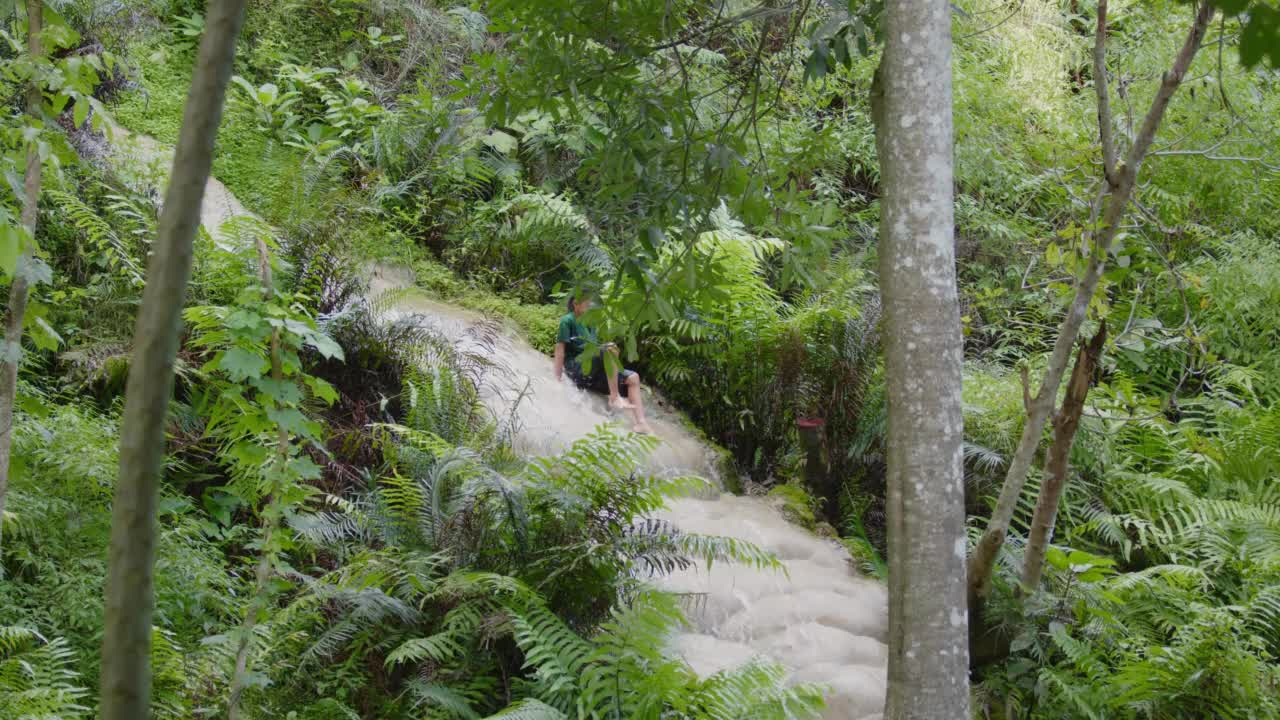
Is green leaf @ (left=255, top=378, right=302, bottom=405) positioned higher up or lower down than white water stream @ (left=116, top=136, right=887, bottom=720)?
higher up

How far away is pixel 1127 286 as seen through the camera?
911 cm

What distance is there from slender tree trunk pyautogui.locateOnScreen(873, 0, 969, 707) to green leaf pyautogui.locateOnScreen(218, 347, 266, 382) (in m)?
1.96

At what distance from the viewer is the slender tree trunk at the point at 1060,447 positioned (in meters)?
4.46

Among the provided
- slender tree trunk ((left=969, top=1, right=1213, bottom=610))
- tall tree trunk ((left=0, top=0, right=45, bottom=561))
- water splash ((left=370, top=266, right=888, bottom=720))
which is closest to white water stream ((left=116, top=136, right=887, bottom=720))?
water splash ((left=370, top=266, right=888, bottom=720))

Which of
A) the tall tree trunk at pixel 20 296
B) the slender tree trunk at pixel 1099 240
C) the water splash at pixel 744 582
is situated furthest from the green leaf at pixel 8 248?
the slender tree trunk at pixel 1099 240

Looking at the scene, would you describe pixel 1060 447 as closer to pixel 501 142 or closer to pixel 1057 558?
pixel 1057 558

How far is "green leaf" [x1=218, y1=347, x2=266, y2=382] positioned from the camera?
2869 mm

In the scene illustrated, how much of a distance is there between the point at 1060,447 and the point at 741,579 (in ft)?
6.84

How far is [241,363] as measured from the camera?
2.88 metres

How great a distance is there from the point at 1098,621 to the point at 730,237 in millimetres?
4315

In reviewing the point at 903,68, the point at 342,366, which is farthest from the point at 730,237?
the point at 903,68

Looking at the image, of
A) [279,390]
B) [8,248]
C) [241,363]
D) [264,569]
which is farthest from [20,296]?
[264,569]

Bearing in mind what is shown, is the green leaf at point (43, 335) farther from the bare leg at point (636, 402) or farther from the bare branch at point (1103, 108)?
the bare leg at point (636, 402)

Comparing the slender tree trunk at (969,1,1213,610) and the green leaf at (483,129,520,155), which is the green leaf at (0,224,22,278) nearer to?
the slender tree trunk at (969,1,1213,610)
